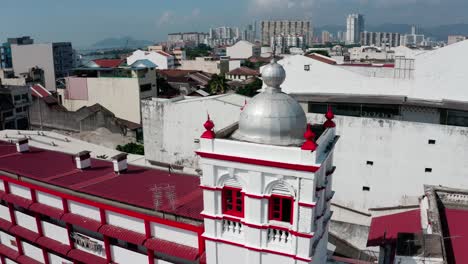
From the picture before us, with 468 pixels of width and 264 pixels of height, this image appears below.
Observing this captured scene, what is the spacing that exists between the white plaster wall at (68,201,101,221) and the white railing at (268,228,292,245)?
Answer: 26.8ft

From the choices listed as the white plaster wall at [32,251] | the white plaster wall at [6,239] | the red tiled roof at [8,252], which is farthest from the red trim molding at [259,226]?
the white plaster wall at [6,239]

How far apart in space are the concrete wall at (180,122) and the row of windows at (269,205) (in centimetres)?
2142

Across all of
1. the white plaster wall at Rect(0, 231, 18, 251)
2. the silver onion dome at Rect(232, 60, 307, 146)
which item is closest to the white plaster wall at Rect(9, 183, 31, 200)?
the white plaster wall at Rect(0, 231, 18, 251)

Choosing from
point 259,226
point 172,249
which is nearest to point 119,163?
point 172,249

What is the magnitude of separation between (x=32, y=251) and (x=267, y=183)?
1474 centimetres

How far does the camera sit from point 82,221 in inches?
644

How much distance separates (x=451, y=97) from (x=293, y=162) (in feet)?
70.4

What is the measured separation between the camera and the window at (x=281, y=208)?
11.5 m

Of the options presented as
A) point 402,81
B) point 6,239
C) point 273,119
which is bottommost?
point 6,239

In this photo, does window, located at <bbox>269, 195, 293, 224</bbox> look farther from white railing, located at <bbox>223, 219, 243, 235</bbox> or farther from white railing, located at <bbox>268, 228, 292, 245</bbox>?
white railing, located at <bbox>223, 219, 243, 235</bbox>

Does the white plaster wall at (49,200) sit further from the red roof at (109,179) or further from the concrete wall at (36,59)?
the concrete wall at (36,59)

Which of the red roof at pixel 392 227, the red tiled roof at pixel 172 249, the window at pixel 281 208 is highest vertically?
the window at pixel 281 208

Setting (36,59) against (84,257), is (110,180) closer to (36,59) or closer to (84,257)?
(84,257)

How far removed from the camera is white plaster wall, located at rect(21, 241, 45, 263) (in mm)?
19125
